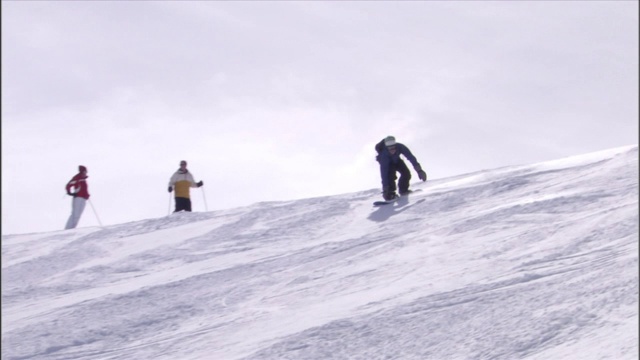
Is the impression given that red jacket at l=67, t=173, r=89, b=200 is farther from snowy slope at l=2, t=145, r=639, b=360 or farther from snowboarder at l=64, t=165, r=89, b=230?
snowy slope at l=2, t=145, r=639, b=360

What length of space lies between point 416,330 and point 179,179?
407 inches

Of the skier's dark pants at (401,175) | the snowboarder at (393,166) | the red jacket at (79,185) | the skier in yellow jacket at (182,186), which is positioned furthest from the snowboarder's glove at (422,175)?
the red jacket at (79,185)

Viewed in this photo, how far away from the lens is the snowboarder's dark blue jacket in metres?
14.7

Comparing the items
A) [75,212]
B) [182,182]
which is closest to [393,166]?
[182,182]

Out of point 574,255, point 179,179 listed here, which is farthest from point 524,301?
point 179,179

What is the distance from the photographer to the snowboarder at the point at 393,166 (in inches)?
579

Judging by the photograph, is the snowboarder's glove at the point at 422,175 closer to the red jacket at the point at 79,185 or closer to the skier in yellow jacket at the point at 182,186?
the skier in yellow jacket at the point at 182,186

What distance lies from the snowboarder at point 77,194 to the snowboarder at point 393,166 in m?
6.44

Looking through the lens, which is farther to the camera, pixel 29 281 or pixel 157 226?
pixel 157 226

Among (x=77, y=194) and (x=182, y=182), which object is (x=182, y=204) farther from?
(x=77, y=194)

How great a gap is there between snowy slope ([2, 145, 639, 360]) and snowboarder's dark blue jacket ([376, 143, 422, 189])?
1.59 ft

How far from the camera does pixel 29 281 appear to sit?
13016mm

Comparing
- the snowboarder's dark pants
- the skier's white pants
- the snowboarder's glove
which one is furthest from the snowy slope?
the skier's white pants

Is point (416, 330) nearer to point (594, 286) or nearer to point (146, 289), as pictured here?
point (594, 286)
